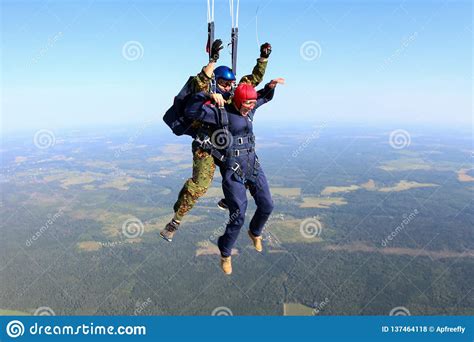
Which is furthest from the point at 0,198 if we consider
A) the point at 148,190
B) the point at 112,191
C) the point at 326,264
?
the point at 326,264

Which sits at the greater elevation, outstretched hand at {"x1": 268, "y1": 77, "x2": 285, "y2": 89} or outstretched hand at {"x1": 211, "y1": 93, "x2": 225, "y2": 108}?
outstretched hand at {"x1": 268, "y1": 77, "x2": 285, "y2": 89}

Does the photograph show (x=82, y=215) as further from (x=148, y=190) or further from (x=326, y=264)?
(x=326, y=264)

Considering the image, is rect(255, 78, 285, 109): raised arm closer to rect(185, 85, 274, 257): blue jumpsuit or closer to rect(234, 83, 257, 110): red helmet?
rect(185, 85, 274, 257): blue jumpsuit

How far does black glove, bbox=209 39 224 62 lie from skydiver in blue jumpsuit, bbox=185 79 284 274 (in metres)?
0.52

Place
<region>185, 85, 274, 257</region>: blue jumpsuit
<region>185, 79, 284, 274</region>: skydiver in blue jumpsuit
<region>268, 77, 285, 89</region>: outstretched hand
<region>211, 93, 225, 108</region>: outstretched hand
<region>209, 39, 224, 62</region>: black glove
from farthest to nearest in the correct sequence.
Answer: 1. <region>268, 77, 285, 89</region>: outstretched hand
2. <region>185, 85, 274, 257</region>: blue jumpsuit
3. <region>185, 79, 284, 274</region>: skydiver in blue jumpsuit
4. <region>211, 93, 225, 108</region>: outstretched hand
5. <region>209, 39, 224, 62</region>: black glove

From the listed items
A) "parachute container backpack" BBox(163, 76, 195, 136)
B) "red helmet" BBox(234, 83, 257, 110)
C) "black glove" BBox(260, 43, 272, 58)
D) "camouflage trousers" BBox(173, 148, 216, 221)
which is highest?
"black glove" BBox(260, 43, 272, 58)

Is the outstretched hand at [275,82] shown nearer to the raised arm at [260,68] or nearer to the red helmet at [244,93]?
the raised arm at [260,68]

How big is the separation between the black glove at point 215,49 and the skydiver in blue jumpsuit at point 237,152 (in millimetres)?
520

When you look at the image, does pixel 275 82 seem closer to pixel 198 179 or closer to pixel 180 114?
pixel 180 114

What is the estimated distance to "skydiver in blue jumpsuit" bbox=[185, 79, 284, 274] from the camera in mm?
5293

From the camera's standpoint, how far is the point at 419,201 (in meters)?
157

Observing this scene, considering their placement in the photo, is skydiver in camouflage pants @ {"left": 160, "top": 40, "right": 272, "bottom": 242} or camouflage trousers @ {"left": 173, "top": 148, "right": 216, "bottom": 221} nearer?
skydiver in camouflage pants @ {"left": 160, "top": 40, "right": 272, "bottom": 242}

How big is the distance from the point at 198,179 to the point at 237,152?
0.73m

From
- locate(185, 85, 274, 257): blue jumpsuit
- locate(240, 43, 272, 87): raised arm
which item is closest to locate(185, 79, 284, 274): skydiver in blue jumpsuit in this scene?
locate(185, 85, 274, 257): blue jumpsuit
